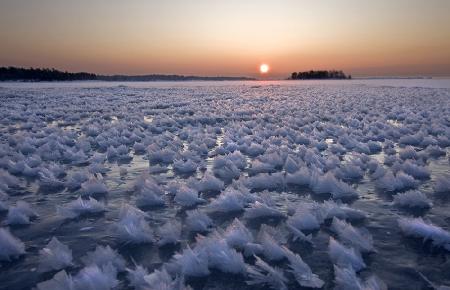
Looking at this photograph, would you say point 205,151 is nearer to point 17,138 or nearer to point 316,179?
point 316,179

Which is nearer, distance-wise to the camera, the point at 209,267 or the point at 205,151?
the point at 209,267

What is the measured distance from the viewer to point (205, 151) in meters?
9.13

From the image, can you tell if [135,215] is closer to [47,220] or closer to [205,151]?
[47,220]

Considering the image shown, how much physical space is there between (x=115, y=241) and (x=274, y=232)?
5.73ft

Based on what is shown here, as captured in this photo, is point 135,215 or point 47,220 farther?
point 47,220

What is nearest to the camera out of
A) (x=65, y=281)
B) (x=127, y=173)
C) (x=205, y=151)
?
(x=65, y=281)

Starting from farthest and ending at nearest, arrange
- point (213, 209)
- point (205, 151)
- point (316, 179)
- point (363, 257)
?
point (205, 151) < point (316, 179) < point (213, 209) < point (363, 257)

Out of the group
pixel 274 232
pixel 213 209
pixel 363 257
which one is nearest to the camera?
pixel 363 257

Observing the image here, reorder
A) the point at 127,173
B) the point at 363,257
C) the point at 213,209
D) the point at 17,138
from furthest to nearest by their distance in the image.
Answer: the point at 17,138 < the point at 127,173 < the point at 213,209 < the point at 363,257

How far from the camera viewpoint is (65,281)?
3.12 metres

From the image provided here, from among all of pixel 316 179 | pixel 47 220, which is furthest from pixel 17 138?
pixel 316 179

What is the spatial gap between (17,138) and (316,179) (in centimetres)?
851

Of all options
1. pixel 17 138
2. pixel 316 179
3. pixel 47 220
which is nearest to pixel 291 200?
pixel 316 179

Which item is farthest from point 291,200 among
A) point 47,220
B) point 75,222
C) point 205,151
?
point 205,151
